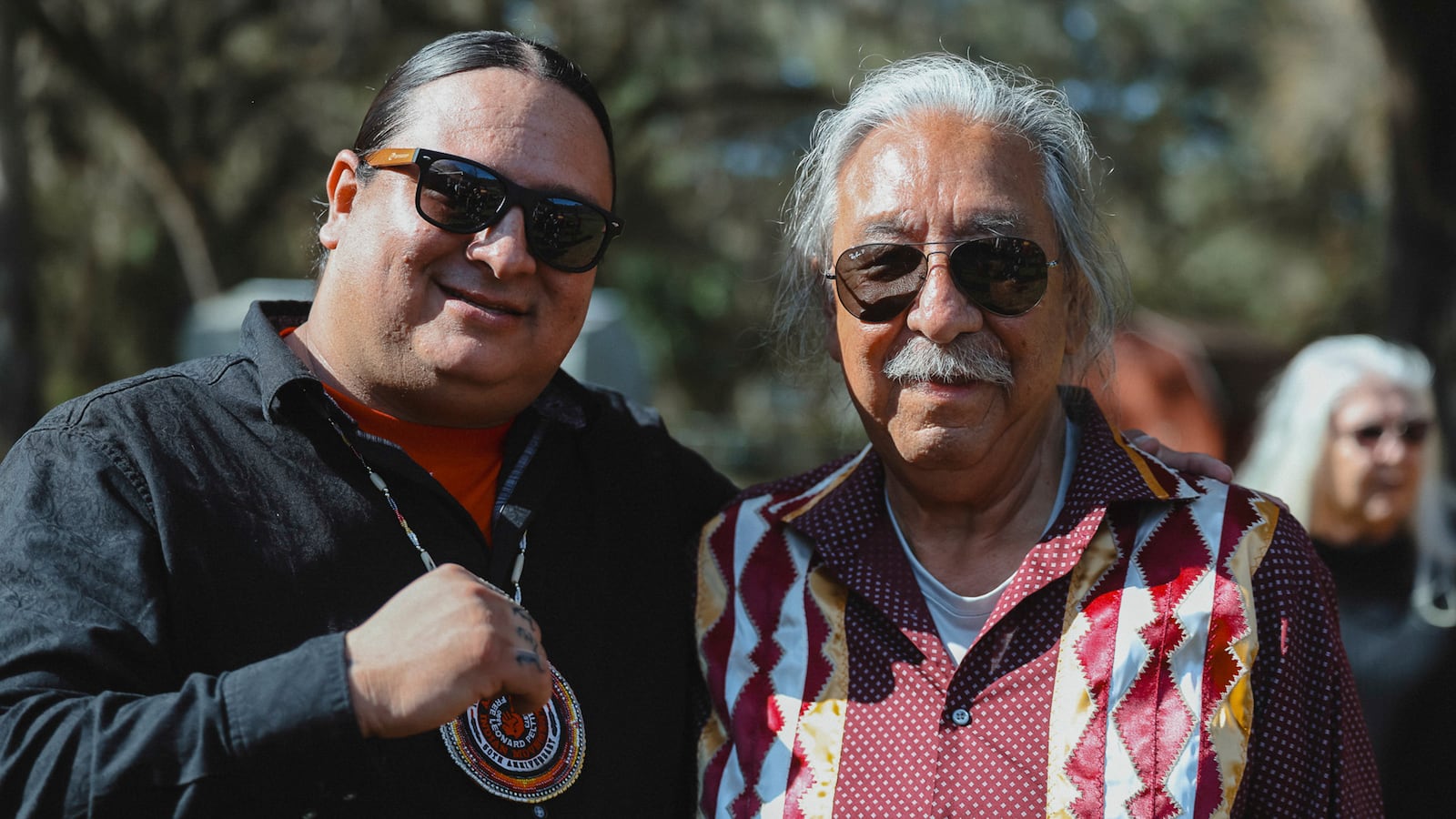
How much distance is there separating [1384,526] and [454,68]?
326 cm

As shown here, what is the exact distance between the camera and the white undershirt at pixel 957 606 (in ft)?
8.13

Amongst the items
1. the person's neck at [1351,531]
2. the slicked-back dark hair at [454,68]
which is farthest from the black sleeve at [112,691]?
the person's neck at [1351,531]

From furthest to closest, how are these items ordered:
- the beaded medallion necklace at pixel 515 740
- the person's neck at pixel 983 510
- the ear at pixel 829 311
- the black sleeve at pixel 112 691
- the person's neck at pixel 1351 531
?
the person's neck at pixel 1351 531 → the ear at pixel 829 311 → the person's neck at pixel 983 510 → the beaded medallion necklace at pixel 515 740 → the black sleeve at pixel 112 691

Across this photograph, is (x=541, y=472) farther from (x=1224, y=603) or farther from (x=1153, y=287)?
(x=1153, y=287)

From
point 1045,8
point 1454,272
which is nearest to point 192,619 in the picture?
point 1454,272

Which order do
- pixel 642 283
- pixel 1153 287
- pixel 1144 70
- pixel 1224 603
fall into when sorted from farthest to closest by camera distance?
pixel 642 283 < pixel 1153 287 < pixel 1144 70 < pixel 1224 603

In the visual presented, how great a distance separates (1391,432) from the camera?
167 inches

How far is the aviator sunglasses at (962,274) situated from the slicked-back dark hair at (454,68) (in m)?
0.60

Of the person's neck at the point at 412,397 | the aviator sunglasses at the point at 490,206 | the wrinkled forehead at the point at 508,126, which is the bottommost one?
the person's neck at the point at 412,397

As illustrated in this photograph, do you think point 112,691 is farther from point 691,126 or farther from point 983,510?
point 691,126

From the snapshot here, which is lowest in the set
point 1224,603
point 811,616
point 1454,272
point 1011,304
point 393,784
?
point 393,784

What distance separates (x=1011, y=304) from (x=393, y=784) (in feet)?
4.51

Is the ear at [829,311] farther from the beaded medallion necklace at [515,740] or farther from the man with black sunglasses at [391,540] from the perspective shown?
the beaded medallion necklace at [515,740]

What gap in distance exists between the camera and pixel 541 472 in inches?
103
